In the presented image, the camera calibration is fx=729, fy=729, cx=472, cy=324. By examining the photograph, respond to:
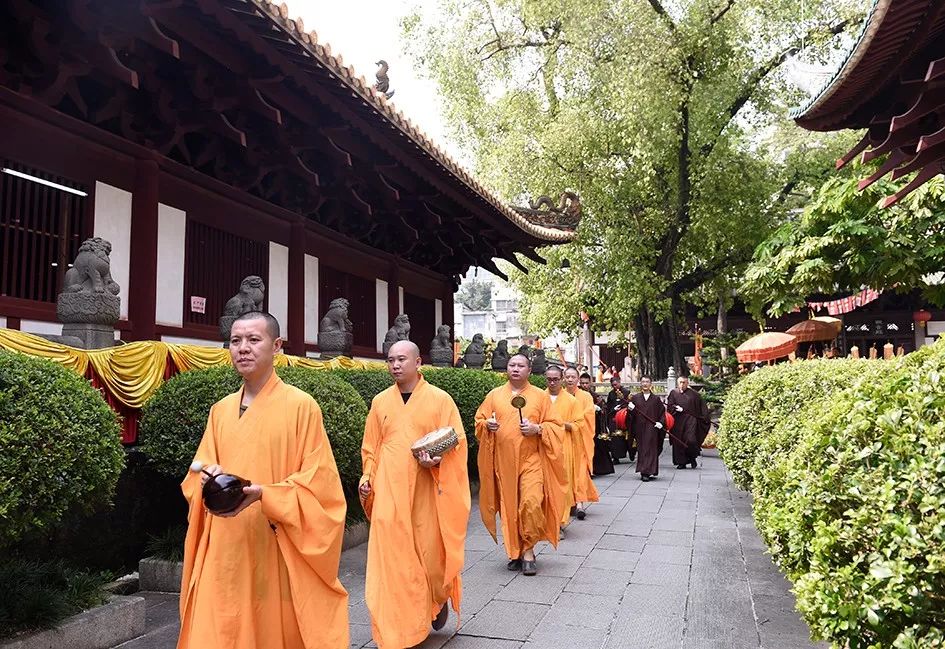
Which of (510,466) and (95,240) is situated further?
(510,466)

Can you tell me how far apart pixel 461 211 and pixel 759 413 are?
5.33 metres

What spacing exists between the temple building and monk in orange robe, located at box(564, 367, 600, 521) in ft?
9.55

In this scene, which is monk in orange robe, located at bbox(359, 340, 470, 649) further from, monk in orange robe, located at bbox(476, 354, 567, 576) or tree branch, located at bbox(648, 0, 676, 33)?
tree branch, located at bbox(648, 0, 676, 33)

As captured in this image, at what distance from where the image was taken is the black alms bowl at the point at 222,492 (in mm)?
2598

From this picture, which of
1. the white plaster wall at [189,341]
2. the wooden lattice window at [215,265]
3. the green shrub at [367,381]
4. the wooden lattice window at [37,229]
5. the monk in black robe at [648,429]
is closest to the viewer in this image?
the wooden lattice window at [37,229]

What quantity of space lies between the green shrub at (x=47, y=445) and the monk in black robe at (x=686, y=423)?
11188 millimetres

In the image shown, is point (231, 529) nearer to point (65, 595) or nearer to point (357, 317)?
point (65, 595)

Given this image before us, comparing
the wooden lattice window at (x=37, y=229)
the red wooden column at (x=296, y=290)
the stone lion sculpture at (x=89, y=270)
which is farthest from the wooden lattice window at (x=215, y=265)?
the stone lion sculpture at (x=89, y=270)

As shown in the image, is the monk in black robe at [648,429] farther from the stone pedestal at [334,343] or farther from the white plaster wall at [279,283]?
the white plaster wall at [279,283]

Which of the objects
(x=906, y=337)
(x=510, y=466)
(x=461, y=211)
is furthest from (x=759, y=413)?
(x=906, y=337)

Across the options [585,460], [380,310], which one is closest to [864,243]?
[585,460]

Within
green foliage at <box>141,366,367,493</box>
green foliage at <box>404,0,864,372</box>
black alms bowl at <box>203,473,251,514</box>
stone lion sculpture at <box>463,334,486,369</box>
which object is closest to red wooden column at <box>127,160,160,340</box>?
green foliage at <box>141,366,367,493</box>

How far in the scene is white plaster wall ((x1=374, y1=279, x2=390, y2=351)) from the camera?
11859 mm

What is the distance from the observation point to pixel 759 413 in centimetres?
745
